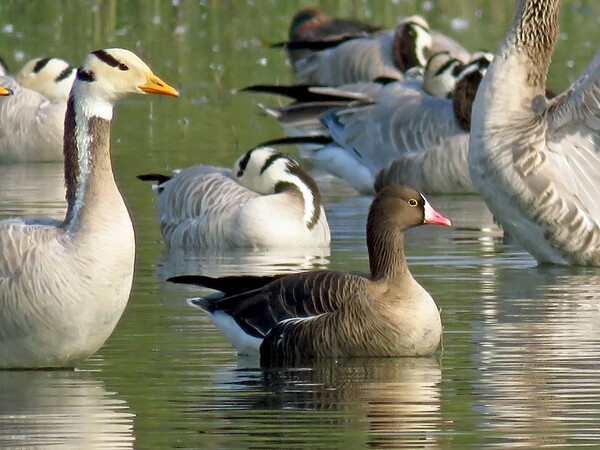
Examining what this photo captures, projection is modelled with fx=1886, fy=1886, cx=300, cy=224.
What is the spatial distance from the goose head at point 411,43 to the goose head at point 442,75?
190 inches

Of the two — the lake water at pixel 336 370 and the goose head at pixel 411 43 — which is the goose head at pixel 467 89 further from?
the goose head at pixel 411 43

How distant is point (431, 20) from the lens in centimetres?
3100

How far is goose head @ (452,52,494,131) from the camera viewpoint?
1555 centimetres

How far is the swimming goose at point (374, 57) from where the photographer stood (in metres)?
21.9

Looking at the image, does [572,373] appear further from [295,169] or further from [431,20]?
[431,20]

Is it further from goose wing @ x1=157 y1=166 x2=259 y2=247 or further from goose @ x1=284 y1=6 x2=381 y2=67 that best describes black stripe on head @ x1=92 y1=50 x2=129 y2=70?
goose @ x1=284 y1=6 x2=381 y2=67

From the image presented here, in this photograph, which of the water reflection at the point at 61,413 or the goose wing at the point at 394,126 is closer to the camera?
the water reflection at the point at 61,413

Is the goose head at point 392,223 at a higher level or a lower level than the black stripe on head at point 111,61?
lower

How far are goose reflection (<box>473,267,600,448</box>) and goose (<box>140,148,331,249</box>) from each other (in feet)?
5.42

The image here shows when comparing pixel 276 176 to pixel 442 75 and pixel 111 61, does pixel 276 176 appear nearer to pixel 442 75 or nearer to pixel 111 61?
pixel 442 75

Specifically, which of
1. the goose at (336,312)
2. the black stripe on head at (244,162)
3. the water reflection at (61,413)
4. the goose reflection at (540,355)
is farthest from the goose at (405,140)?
the water reflection at (61,413)

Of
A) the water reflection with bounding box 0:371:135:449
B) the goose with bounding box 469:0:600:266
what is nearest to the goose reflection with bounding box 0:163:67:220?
the goose with bounding box 469:0:600:266

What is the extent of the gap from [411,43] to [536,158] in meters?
10.1

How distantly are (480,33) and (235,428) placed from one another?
21858mm
